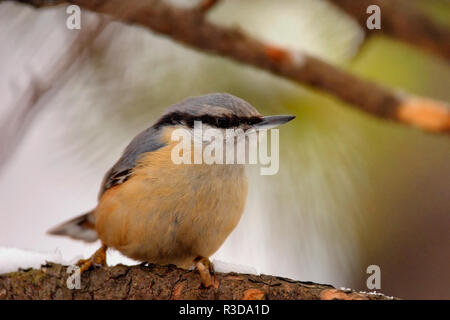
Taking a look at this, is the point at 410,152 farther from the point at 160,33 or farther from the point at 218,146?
the point at 160,33

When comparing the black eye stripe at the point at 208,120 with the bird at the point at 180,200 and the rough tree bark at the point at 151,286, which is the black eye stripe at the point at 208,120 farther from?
the rough tree bark at the point at 151,286

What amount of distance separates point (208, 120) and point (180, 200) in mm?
257

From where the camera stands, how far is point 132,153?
167cm

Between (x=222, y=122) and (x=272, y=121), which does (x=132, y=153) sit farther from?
(x=272, y=121)

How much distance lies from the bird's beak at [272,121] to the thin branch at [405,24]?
492 millimetres

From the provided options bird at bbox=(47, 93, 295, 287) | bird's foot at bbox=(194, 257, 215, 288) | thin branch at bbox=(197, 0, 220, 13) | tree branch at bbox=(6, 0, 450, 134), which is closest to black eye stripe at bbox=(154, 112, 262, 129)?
bird at bbox=(47, 93, 295, 287)

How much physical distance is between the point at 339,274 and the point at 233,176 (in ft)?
1.52

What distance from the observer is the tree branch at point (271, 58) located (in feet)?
5.23

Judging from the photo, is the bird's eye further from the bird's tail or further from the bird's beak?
the bird's tail

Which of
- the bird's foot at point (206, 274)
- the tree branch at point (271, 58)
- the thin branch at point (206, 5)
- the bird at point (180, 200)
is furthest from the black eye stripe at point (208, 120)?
the bird's foot at point (206, 274)

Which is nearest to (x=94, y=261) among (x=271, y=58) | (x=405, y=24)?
(x=271, y=58)

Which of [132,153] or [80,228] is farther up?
[132,153]

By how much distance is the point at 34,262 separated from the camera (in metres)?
1.35

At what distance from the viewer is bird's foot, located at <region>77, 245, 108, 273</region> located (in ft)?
4.61
